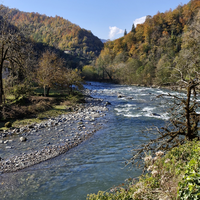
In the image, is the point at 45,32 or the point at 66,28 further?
the point at 66,28

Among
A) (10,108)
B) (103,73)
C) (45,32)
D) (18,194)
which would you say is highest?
(45,32)

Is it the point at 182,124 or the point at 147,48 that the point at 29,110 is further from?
the point at 147,48

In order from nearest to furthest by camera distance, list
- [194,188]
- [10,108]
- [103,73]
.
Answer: [194,188] → [10,108] → [103,73]

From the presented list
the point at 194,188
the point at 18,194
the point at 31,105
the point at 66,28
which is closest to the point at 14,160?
the point at 18,194

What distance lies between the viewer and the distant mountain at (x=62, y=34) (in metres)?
155

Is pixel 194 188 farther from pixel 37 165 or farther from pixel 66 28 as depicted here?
pixel 66 28

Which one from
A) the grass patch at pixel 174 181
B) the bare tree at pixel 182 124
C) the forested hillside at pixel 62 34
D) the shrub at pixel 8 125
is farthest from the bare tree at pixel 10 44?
the forested hillside at pixel 62 34

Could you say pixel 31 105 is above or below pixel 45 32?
below

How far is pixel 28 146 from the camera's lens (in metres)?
10.4

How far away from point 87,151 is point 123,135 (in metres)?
3.65

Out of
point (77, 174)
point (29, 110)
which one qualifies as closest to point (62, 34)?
point (29, 110)

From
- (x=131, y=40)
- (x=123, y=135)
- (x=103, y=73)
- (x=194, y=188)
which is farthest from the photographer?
(x=131, y=40)

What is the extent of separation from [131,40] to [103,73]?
37892 millimetres

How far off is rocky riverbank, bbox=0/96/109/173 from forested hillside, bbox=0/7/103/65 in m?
136
